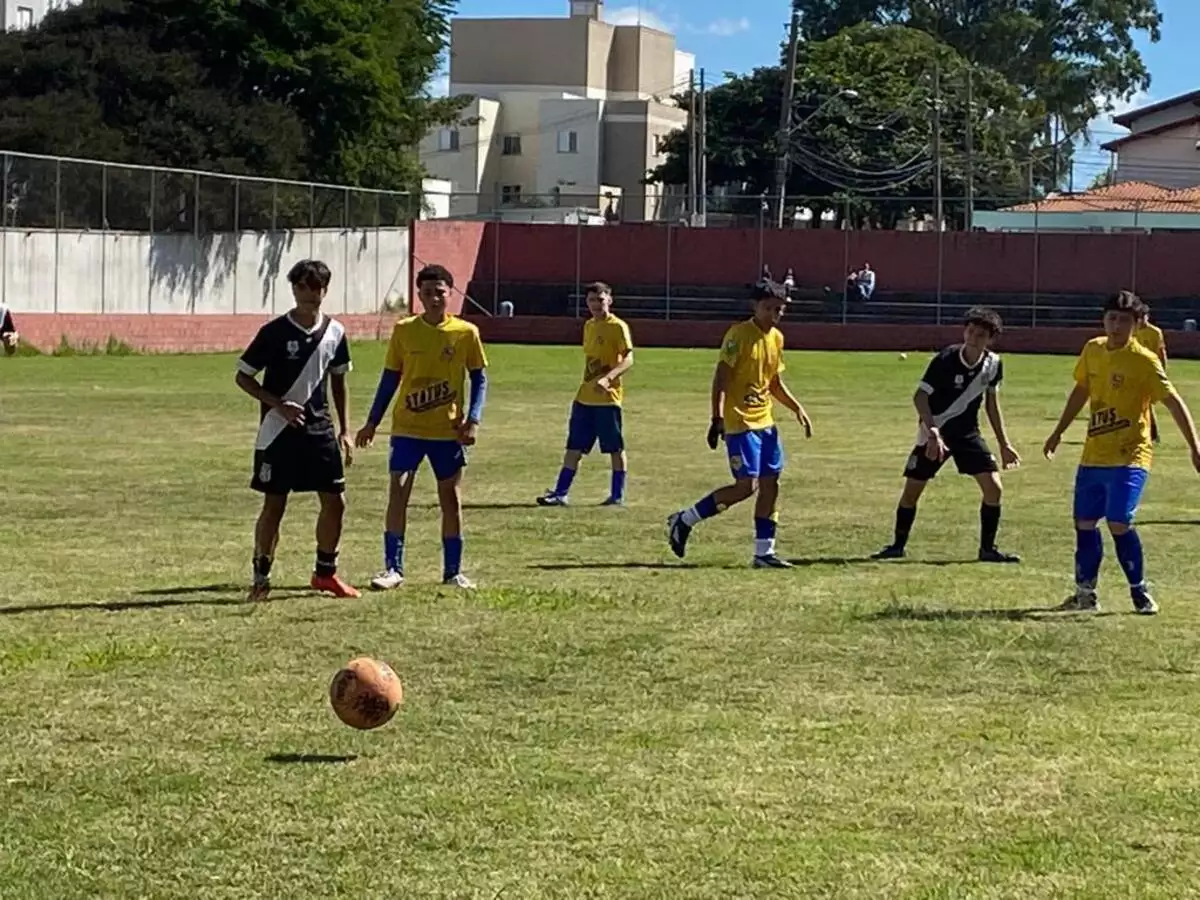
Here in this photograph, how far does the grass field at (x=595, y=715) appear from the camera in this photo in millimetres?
6254

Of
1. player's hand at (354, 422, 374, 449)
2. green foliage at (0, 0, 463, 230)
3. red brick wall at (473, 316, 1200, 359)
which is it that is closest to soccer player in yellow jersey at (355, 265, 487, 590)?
player's hand at (354, 422, 374, 449)

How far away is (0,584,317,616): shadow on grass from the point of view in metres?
10.9

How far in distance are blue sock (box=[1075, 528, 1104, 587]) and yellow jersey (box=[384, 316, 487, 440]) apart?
3.55 metres

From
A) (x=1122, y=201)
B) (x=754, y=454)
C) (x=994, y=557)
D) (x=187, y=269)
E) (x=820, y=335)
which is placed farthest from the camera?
(x=1122, y=201)

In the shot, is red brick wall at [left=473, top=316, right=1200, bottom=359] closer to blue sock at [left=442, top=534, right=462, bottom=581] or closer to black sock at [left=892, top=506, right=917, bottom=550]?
black sock at [left=892, top=506, right=917, bottom=550]

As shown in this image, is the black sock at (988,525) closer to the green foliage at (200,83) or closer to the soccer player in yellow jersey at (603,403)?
the soccer player in yellow jersey at (603,403)

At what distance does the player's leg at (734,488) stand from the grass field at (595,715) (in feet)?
0.88

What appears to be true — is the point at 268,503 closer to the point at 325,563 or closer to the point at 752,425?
the point at 325,563

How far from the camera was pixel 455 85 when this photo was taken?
110 m

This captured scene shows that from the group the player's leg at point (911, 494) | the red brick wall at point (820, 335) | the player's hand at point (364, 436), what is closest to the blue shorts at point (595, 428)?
the player's leg at point (911, 494)

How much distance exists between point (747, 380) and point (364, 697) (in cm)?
616

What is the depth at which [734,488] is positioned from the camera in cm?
1337

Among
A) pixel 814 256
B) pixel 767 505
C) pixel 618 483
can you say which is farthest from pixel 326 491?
pixel 814 256

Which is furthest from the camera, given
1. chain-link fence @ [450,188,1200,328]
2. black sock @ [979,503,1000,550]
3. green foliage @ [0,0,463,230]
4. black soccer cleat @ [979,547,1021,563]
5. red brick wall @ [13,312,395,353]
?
chain-link fence @ [450,188,1200,328]
